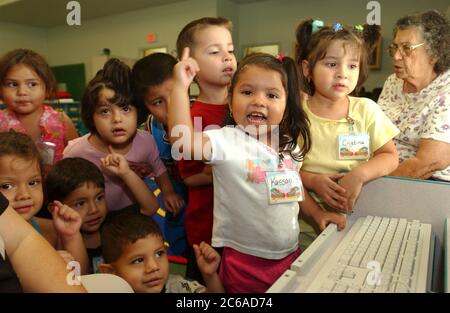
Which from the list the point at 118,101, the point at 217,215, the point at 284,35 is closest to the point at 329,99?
the point at 217,215

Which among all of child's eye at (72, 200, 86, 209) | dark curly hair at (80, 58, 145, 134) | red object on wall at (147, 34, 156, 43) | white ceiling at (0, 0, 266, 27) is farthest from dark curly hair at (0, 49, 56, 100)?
red object on wall at (147, 34, 156, 43)

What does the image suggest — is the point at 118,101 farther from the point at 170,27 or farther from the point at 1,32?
the point at 1,32

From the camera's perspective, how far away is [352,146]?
127 cm

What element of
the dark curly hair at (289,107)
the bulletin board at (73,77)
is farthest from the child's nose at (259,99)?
the bulletin board at (73,77)

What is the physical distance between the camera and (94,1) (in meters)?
6.66

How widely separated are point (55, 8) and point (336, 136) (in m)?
7.53

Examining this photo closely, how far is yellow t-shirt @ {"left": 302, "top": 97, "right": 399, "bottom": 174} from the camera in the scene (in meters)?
1.29

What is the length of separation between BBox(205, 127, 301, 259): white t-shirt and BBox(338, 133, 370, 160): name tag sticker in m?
0.34

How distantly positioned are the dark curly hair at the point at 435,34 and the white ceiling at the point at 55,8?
5411 mm

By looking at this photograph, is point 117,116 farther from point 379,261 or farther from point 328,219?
point 379,261

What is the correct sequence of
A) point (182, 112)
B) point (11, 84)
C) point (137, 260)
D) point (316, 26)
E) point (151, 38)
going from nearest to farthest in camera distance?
point (182, 112) < point (137, 260) < point (316, 26) < point (11, 84) < point (151, 38)

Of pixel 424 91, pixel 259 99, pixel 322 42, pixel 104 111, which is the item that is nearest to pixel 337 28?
pixel 322 42

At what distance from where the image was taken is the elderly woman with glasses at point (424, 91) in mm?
1585

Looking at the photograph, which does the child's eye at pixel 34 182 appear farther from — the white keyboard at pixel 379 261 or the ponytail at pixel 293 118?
the white keyboard at pixel 379 261
